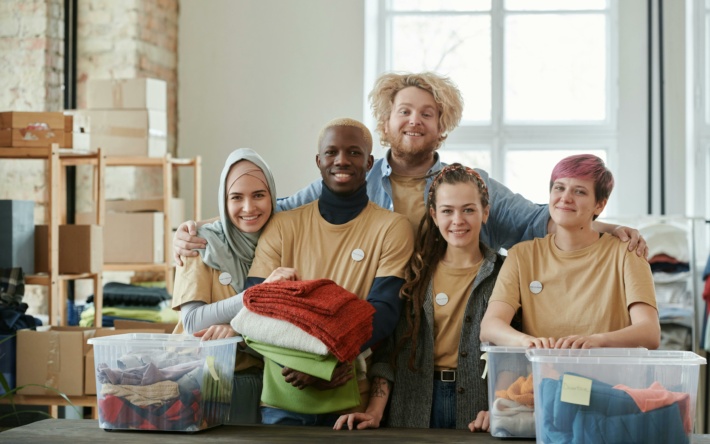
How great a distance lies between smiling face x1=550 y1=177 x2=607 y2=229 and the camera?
2105 mm

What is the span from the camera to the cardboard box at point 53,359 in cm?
338

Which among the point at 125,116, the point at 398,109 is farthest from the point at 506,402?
the point at 125,116

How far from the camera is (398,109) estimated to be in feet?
8.77

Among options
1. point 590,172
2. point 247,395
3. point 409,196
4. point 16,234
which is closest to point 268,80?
point 16,234

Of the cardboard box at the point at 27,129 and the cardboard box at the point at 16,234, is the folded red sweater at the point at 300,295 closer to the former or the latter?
the cardboard box at the point at 16,234

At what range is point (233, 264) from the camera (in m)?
2.31

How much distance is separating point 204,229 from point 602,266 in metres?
1.04

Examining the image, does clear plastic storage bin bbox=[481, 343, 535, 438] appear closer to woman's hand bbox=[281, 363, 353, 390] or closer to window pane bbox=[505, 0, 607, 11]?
woman's hand bbox=[281, 363, 353, 390]

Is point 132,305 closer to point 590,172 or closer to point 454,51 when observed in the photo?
point 454,51

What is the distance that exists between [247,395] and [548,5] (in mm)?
3737

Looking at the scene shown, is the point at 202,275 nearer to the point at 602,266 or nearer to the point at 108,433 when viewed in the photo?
the point at 108,433

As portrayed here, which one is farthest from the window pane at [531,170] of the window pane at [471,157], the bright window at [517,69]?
the window pane at [471,157]

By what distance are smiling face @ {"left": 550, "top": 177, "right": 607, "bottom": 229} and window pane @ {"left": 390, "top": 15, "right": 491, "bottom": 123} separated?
10.3 feet

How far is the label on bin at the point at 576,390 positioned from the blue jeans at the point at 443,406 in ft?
1.75
